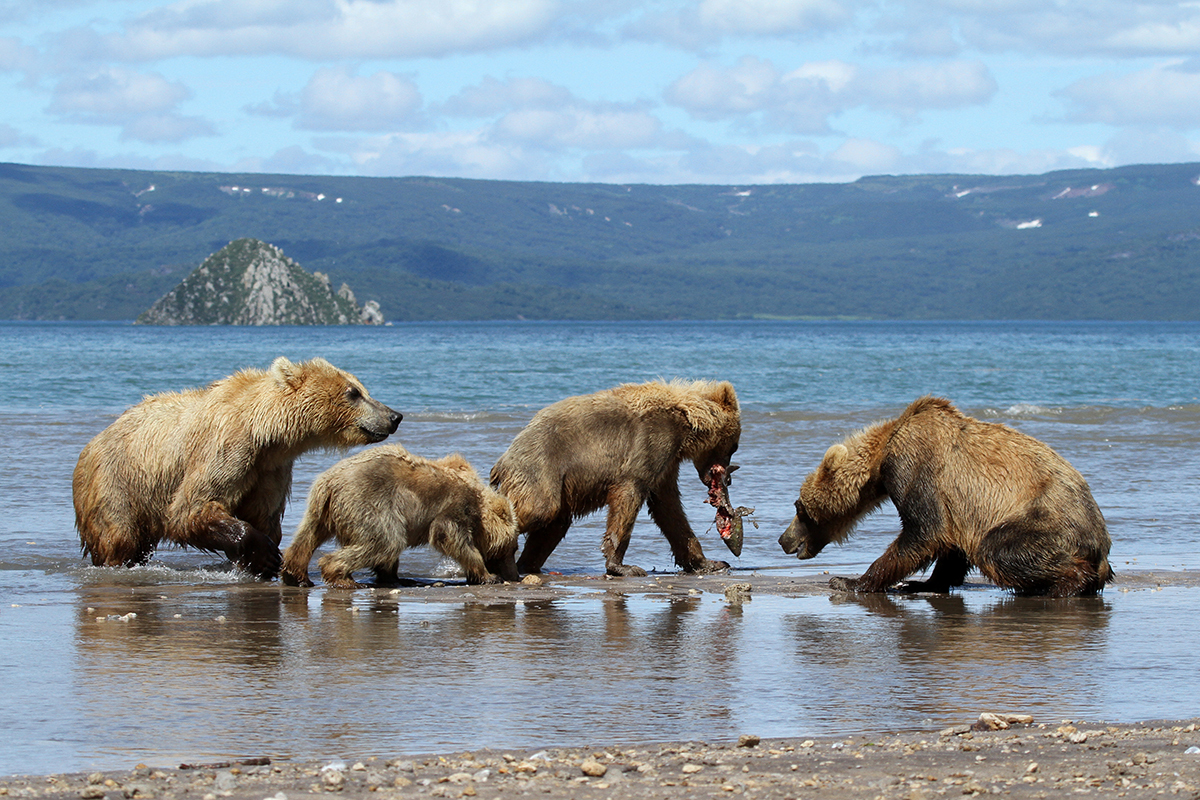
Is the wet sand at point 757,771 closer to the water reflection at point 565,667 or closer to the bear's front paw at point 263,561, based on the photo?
the water reflection at point 565,667

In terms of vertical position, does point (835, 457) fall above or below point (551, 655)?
above

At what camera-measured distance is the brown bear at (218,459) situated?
9.73m

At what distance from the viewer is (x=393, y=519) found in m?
9.50

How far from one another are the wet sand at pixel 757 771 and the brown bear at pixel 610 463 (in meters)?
4.91

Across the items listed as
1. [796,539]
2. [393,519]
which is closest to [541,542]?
[393,519]

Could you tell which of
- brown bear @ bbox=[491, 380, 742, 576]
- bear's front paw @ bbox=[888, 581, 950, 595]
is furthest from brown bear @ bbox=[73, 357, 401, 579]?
bear's front paw @ bbox=[888, 581, 950, 595]

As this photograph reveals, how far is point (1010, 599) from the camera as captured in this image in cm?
931

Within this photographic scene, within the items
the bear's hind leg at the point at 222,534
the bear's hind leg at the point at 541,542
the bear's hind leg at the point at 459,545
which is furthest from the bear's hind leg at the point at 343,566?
the bear's hind leg at the point at 541,542

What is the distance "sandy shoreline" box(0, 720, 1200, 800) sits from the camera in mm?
4688

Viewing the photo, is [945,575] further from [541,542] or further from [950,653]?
[541,542]

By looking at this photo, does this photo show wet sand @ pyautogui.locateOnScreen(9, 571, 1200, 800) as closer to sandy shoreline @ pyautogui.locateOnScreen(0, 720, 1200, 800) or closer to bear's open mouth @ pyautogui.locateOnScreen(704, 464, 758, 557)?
sandy shoreline @ pyautogui.locateOnScreen(0, 720, 1200, 800)

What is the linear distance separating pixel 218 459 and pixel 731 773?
5713 millimetres

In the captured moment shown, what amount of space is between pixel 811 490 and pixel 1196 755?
5.32 meters

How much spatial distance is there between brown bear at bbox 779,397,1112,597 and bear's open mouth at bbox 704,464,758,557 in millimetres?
985
